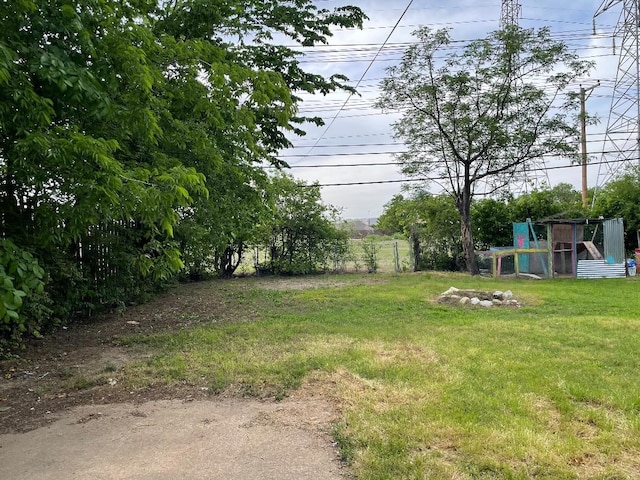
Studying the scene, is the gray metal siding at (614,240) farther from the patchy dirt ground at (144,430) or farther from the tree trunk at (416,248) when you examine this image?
the patchy dirt ground at (144,430)

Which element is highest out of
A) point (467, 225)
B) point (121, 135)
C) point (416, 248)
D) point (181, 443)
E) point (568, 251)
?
point (121, 135)

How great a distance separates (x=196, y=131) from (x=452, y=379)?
3720 mm

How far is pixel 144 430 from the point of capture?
3316 mm

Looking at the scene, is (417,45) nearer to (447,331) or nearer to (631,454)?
(447,331)

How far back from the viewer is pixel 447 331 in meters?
6.34

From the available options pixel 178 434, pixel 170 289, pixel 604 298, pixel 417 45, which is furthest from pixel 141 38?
pixel 417 45

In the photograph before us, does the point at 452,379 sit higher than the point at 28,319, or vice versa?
the point at 28,319

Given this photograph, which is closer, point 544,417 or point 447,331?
point 544,417

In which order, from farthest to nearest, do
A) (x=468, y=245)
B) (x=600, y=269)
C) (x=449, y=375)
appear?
(x=468, y=245)
(x=600, y=269)
(x=449, y=375)

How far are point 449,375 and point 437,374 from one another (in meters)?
0.11

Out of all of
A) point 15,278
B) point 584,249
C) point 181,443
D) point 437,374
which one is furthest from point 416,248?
point 15,278

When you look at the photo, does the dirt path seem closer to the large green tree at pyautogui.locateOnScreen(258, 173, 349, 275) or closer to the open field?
the open field

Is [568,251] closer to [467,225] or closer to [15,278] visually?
[467,225]

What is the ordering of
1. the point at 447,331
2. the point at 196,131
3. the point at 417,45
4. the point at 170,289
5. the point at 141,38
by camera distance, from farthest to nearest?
the point at 417,45, the point at 170,289, the point at 447,331, the point at 196,131, the point at 141,38
